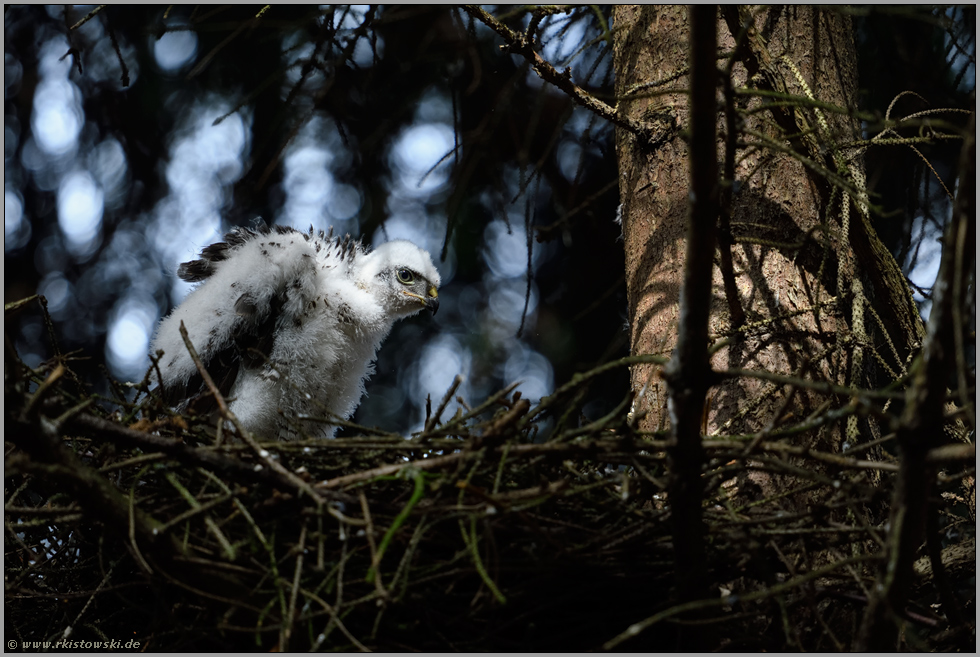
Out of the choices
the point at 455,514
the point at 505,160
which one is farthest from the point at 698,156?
the point at 505,160

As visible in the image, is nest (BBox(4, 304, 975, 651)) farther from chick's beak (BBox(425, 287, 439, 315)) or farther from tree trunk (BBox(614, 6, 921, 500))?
chick's beak (BBox(425, 287, 439, 315))

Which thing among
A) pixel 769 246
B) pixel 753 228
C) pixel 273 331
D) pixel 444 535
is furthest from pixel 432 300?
pixel 444 535

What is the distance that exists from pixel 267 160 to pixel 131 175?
956mm

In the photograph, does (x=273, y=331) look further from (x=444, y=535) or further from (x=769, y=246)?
(x=769, y=246)

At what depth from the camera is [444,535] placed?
71.5 inches

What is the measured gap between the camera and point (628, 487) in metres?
1.74

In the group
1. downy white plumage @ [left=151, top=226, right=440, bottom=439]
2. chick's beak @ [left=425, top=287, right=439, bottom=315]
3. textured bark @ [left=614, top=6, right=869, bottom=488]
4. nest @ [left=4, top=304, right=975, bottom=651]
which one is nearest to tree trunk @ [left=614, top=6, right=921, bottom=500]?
textured bark @ [left=614, top=6, right=869, bottom=488]

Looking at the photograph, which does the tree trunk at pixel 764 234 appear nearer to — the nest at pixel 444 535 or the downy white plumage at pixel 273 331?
the nest at pixel 444 535

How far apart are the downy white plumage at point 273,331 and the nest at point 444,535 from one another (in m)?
1.17

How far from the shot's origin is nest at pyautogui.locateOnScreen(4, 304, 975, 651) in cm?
163

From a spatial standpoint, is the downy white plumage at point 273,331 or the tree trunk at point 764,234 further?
the downy white plumage at point 273,331

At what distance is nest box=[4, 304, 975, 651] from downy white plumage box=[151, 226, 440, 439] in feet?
3.83

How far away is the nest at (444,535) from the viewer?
1635mm

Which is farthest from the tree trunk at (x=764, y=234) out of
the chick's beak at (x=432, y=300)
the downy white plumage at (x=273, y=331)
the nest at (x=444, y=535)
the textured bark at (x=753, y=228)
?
the chick's beak at (x=432, y=300)
